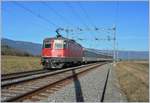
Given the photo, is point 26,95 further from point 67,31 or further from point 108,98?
point 67,31

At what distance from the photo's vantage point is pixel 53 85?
14781 millimetres

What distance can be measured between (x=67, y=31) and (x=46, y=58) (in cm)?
1461

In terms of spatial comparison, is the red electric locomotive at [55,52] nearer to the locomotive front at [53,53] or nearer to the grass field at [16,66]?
the locomotive front at [53,53]

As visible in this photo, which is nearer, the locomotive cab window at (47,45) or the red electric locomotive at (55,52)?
the red electric locomotive at (55,52)

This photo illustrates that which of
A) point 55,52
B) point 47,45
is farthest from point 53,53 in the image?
point 47,45

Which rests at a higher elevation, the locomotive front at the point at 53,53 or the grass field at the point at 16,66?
the locomotive front at the point at 53,53

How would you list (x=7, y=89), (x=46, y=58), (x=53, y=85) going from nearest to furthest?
(x=7, y=89) < (x=53, y=85) < (x=46, y=58)

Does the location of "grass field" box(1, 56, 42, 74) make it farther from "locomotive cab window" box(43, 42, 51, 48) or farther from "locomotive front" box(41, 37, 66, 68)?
"locomotive cab window" box(43, 42, 51, 48)

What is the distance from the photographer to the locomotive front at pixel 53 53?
1182 inches

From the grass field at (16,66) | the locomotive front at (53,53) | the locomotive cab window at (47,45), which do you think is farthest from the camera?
the locomotive cab window at (47,45)

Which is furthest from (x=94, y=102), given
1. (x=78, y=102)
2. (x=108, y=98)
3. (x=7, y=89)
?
(x=7, y=89)

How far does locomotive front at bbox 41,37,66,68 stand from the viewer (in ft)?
98.5

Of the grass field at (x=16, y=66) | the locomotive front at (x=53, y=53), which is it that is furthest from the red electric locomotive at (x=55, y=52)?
the grass field at (x=16, y=66)

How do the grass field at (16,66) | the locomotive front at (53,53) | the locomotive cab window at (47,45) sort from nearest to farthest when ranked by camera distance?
the grass field at (16,66), the locomotive front at (53,53), the locomotive cab window at (47,45)
